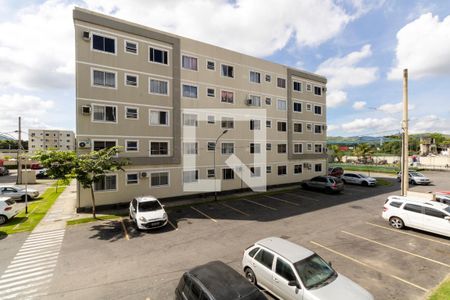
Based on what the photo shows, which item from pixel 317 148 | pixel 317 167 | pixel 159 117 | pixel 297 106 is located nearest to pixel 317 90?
pixel 297 106

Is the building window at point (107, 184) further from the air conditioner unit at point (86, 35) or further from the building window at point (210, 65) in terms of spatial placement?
the building window at point (210, 65)

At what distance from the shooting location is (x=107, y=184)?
1973cm

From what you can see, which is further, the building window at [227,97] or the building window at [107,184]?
the building window at [227,97]

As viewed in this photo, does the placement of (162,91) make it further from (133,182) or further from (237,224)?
(237,224)

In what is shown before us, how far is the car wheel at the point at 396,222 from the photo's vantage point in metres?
14.3

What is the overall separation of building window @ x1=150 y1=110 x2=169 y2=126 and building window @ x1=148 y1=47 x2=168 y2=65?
16.3 ft

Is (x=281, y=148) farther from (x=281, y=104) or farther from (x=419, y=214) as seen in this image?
(x=419, y=214)

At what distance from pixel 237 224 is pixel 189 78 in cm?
1578

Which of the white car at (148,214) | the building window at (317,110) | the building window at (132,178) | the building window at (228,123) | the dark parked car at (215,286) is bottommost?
the white car at (148,214)

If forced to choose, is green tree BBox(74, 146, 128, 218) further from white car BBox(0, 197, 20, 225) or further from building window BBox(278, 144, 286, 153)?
building window BBox(278, 144, 286, 153)

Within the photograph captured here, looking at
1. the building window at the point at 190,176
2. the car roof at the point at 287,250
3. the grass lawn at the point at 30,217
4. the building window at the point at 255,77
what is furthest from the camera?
the building window at the point at 255,77

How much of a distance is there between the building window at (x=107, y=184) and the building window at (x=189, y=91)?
35.2 ft

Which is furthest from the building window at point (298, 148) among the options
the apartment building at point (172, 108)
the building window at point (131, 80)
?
the building window at point (131, 80)

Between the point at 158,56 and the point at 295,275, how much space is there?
21952mm
